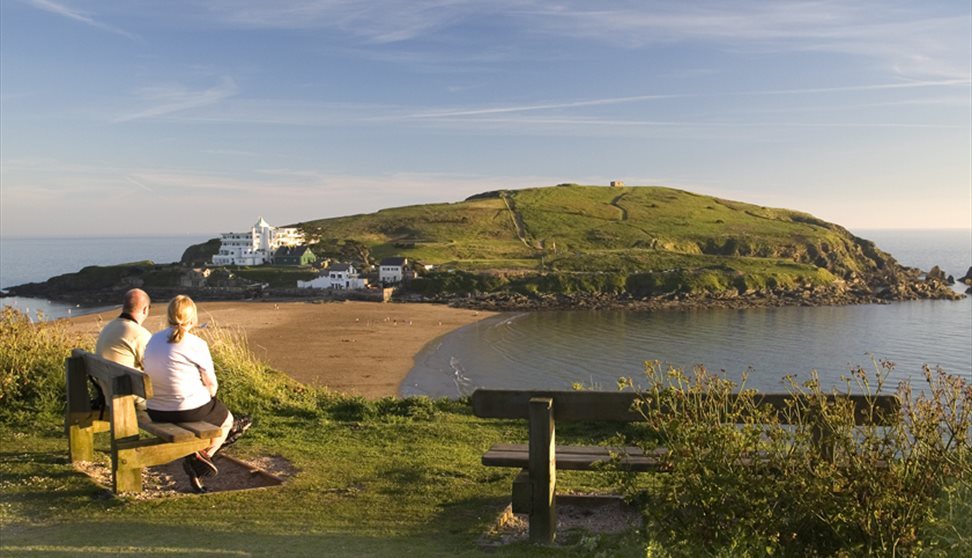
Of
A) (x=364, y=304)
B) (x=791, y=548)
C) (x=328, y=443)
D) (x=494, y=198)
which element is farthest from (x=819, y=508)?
(x=494, y=198)

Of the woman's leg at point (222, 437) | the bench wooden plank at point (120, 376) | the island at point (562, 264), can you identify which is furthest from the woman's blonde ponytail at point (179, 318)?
the island at point (562, 264)

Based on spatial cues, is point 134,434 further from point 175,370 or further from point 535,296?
point 535,296

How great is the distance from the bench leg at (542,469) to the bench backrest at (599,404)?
91mm

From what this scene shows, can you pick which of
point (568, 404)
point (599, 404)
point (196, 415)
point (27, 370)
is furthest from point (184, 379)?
point (27, 370)

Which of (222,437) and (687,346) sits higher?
(222,437)

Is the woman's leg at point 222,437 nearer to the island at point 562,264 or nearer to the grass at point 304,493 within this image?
the grass at point 304,493

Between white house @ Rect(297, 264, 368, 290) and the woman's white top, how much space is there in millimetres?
78426

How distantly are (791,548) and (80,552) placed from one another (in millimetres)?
4908

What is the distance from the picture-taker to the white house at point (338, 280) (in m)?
84.6

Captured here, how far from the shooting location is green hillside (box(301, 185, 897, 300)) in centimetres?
9594

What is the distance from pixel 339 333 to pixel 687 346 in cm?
2362

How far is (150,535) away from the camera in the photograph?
18.8 feet

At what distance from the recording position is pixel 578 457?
5.97 metres

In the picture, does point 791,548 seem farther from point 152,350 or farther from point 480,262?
point 480,262
